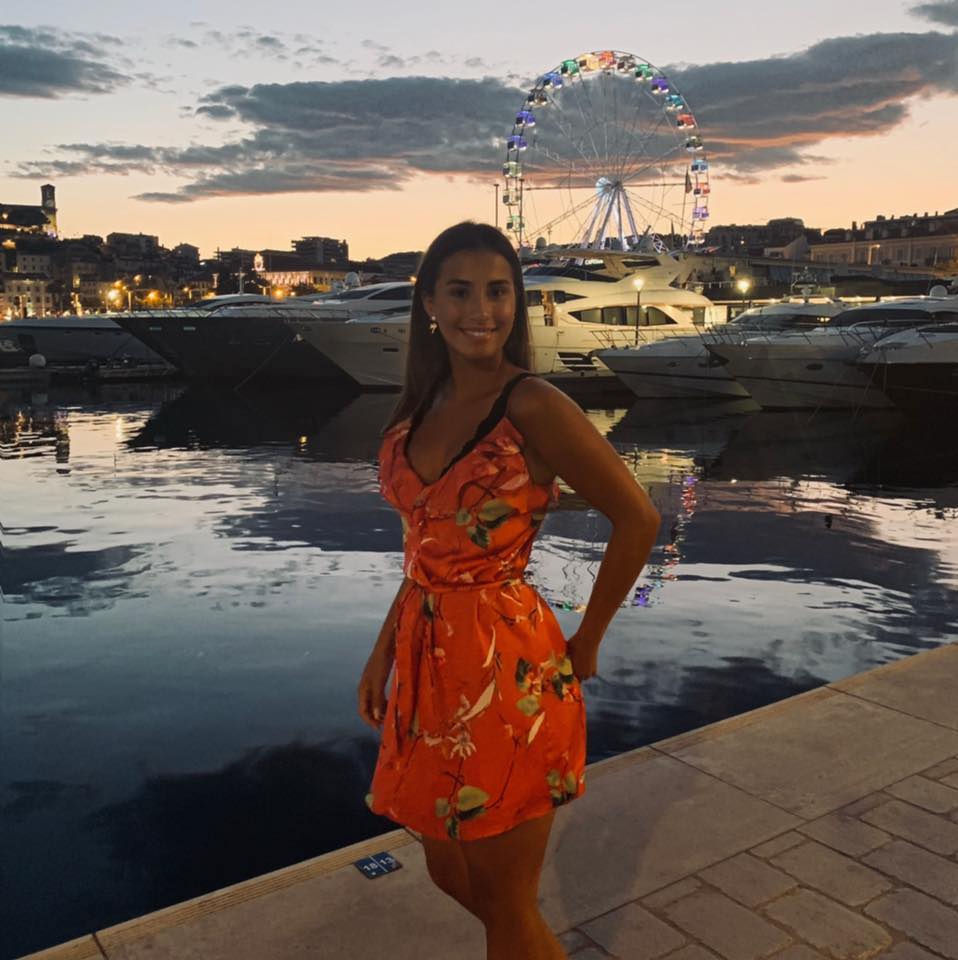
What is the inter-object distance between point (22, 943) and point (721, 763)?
9.08ft

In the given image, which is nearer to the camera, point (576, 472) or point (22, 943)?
point (576, 472)

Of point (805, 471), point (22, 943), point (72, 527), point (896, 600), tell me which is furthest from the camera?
point (805, 471)

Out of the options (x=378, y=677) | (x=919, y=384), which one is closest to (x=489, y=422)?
(x=378, y=677)

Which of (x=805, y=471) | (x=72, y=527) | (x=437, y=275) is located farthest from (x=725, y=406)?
(x=437, y=275)

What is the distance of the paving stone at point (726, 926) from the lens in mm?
2729

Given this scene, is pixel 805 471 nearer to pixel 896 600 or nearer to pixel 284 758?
pixel 896 600

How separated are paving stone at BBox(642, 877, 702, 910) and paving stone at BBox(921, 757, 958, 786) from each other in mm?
1269

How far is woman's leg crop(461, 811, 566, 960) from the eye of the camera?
77.9 inches

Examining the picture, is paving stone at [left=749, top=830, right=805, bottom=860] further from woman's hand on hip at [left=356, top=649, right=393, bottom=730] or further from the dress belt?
the dress belt

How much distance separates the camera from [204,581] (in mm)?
9375

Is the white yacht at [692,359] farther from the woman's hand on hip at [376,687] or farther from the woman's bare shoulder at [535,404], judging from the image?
the woman's bare shoulder at [535,404]

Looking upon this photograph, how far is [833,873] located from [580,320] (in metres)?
30.4

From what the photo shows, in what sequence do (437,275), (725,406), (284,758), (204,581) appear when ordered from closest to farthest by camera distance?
(437,275) < (284,758) < (204,581) < (725,406)

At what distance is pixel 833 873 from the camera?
10.2 ft
